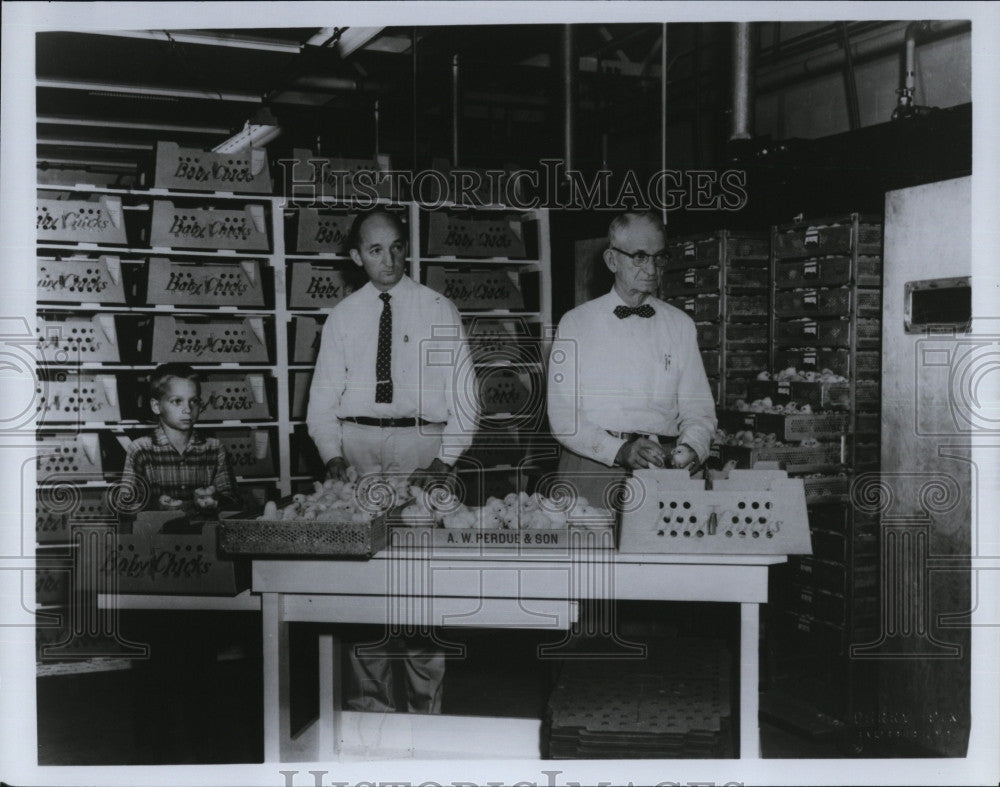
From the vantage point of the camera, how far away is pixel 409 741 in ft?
9.05

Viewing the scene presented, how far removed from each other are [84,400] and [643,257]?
8.09 feet

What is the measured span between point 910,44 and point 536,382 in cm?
214

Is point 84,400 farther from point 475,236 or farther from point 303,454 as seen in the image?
point 475,236

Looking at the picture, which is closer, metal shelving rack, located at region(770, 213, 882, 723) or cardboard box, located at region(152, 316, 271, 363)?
metal shelving rack, located at region(770, 213, 882, 723)

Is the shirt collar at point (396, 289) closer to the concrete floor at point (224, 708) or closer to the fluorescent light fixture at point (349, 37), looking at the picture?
the concrete floor at point (224, 708)

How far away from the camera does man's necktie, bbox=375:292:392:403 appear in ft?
10.9

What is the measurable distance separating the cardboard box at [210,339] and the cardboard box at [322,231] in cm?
40

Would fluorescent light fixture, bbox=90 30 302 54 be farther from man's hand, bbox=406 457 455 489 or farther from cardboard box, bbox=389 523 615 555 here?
cardboard box, bbox=389 523 615 555

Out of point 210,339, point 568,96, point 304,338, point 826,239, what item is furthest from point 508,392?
point 826,239

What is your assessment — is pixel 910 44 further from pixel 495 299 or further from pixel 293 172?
pixel 293 172

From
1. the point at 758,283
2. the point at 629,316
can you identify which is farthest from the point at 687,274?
the point at 629,316

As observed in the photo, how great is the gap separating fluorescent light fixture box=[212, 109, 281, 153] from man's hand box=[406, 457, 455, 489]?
388cm

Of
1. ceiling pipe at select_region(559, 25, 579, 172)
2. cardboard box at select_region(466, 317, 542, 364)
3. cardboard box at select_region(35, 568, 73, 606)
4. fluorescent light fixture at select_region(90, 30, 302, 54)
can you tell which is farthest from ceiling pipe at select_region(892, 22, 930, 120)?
cardboard box at select_region(35, 568, 73, 606)

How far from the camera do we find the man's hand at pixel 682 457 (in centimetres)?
263
